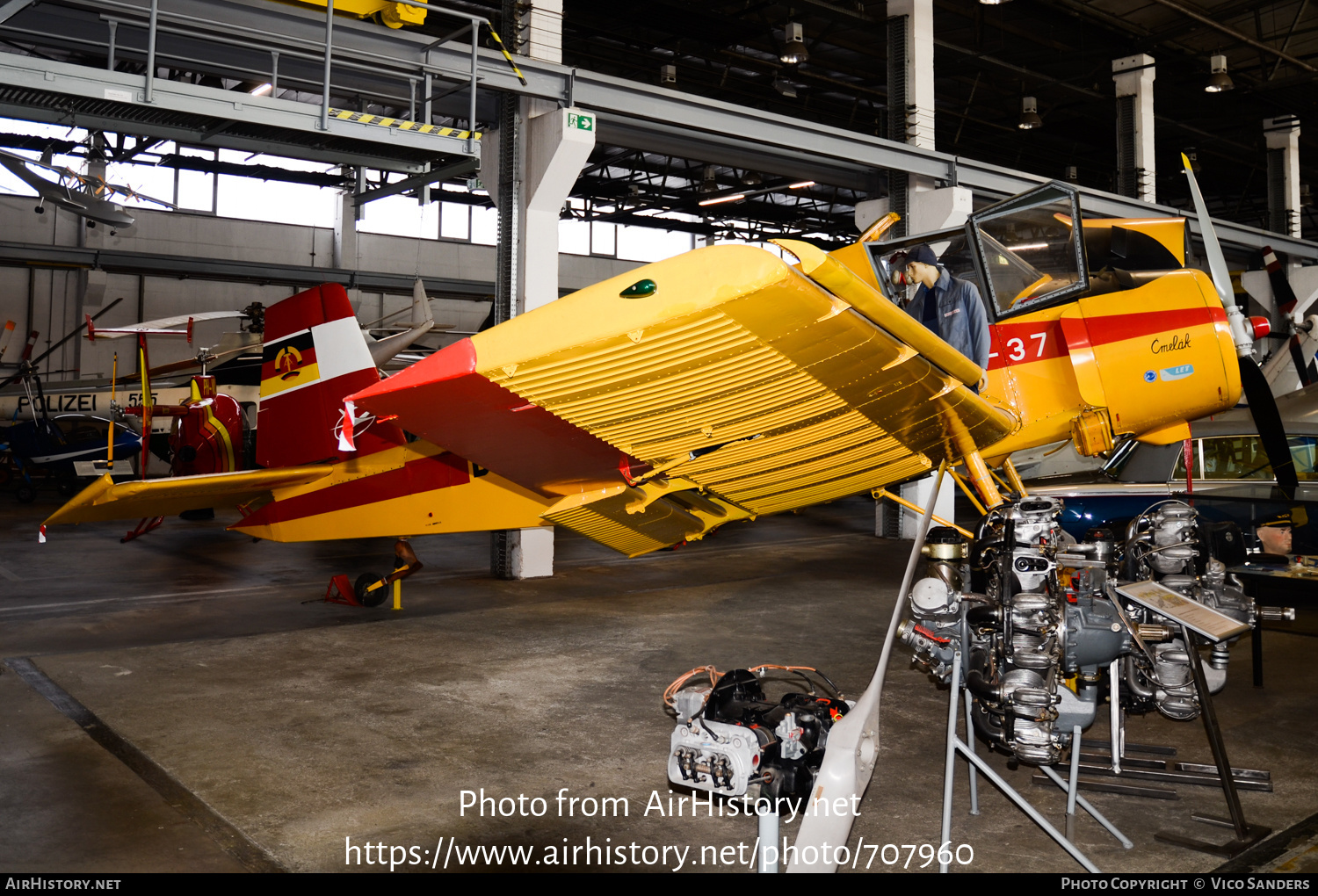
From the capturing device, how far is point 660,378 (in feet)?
8.65

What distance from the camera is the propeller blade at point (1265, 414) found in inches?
210

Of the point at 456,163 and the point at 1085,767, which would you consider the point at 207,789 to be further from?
the point at 456,163

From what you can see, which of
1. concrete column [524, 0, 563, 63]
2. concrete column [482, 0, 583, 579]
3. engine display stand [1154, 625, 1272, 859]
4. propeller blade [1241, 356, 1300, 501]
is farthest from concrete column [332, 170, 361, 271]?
engine display stand [1154, 625, 1272, 859]

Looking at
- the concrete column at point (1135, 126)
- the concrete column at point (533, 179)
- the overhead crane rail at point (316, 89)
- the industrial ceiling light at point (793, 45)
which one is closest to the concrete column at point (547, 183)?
the concrete column at point (533, 179)

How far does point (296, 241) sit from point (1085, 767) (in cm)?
2598

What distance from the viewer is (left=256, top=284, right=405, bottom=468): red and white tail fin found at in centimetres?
677

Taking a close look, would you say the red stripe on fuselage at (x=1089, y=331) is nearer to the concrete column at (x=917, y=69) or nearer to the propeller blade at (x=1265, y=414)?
the propeller blade at (x=1265, y=414)

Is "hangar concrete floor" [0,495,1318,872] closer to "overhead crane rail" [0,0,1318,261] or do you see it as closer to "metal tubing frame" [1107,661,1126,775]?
"metal tubing frame" [1107,661,1126,775]

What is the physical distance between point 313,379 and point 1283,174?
1934cm

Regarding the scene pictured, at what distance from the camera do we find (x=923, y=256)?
499cm

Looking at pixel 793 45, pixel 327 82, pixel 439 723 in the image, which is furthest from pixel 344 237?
pixel 439 723

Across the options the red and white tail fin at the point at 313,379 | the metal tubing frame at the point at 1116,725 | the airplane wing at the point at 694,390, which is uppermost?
the red and white tail fin at the point at 313,379

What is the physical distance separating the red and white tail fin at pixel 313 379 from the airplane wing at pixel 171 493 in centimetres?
24

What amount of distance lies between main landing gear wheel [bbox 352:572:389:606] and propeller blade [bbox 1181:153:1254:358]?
6.65 meters
